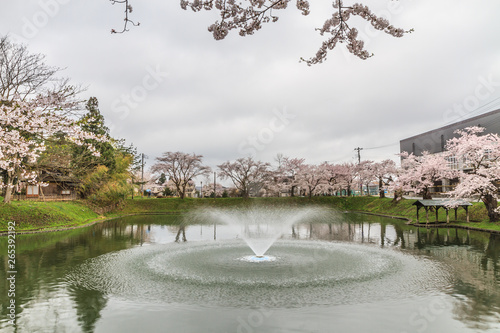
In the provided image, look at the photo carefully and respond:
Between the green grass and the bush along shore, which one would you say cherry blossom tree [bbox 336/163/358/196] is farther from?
the green grass

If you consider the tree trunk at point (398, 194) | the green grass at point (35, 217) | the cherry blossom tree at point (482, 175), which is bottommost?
the green grass at point (35, 217)

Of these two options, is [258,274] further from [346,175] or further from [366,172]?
[346,175]

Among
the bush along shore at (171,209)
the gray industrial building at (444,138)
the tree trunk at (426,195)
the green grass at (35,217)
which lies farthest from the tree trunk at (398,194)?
the green grass at (35,217)

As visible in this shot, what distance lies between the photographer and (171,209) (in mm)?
46969

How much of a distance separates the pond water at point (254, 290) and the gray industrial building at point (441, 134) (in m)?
38.9

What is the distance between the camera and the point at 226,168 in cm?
5331

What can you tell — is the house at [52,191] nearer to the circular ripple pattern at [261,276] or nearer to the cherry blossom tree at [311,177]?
the circular ripple pattern at [261,276]

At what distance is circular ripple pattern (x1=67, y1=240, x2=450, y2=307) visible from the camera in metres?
7.95

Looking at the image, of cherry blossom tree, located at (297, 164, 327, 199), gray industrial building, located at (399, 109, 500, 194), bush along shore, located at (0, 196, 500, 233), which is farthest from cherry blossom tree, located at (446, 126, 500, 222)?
cherry blossom tree, located at (297, 164, 327, 199)

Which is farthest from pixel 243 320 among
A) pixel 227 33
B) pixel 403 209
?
pixel 403 209

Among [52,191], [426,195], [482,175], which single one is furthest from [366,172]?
[52,191]

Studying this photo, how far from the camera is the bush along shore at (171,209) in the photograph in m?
22.7

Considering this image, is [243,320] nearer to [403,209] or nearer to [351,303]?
[351,303]

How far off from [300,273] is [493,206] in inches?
853
